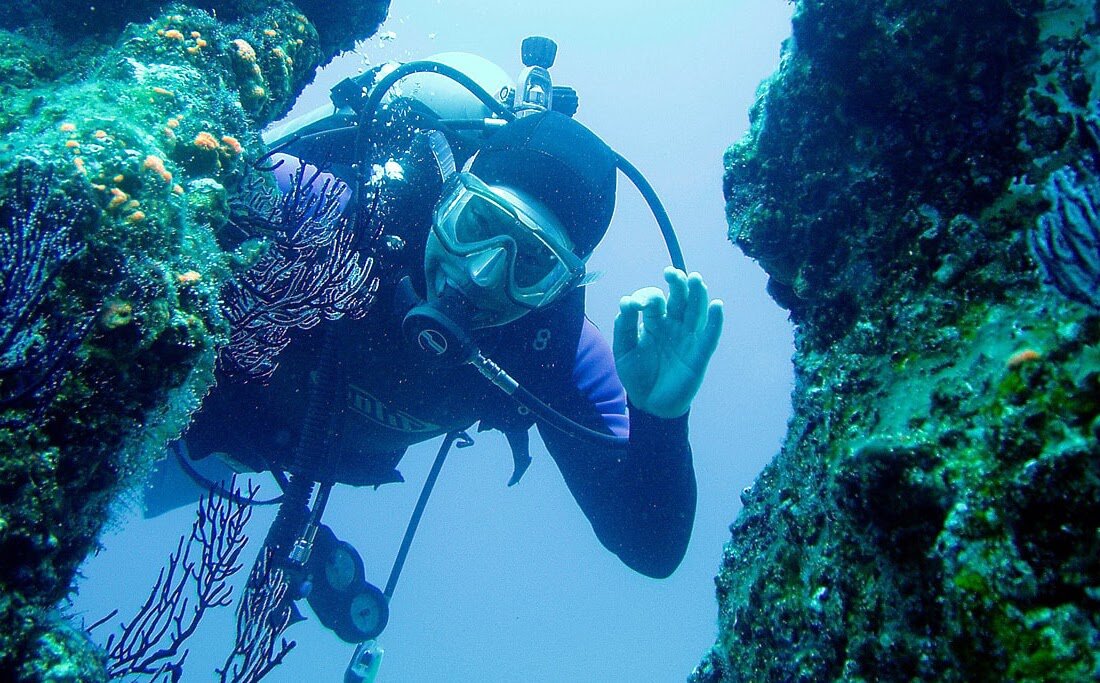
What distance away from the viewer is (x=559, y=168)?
4.75 meters

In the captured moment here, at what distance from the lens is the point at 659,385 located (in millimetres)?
3670

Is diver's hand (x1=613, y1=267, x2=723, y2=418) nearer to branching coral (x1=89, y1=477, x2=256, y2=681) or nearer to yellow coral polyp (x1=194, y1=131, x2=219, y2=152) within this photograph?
yellow coral polyp (x1=194, y1=131, x2=219, y2=152)

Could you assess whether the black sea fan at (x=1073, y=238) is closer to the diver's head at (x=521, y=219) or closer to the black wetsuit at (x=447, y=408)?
the black wetsuit at (x=447, y=408)

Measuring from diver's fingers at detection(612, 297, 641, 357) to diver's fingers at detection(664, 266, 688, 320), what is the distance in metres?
0.21

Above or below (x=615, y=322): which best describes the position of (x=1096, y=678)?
below

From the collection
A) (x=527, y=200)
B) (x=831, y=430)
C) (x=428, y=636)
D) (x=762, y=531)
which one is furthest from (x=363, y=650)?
(x=428, y=636)

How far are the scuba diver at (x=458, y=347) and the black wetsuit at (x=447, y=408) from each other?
0.6 inches

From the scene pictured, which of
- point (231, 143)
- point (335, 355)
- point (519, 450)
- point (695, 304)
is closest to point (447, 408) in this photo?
point (519, 450)

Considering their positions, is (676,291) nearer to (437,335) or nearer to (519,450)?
(437,335)

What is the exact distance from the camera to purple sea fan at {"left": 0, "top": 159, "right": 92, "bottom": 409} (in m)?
1.55

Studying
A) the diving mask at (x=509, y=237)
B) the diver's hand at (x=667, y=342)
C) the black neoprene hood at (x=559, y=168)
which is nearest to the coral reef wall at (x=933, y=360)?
the diver's hand at (x=667, y=342)

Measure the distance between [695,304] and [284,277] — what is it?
7.26ft

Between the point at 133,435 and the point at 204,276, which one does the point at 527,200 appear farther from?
the point at 133,435

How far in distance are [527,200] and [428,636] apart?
89313mm
